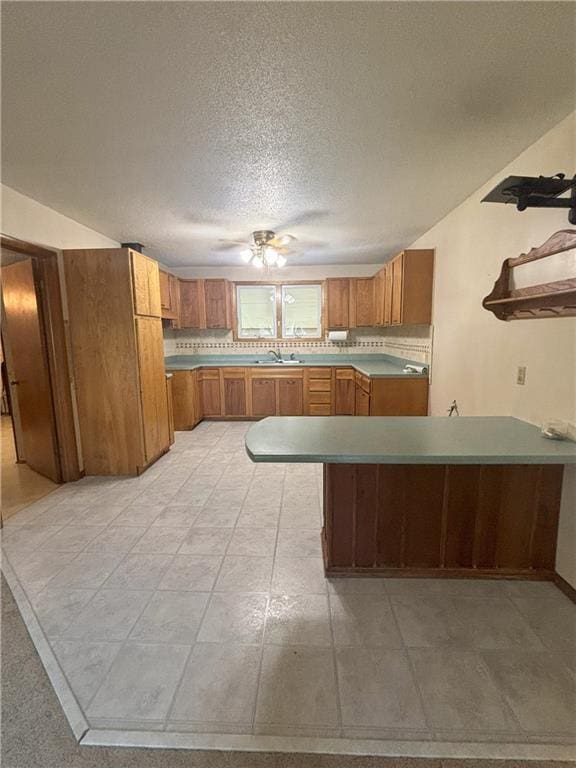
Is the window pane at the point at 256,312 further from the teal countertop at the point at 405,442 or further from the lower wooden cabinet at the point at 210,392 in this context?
the teal countertop at the point at 405,442

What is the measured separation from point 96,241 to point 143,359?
1.40 metres

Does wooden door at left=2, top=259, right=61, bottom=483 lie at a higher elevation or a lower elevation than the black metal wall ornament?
lower

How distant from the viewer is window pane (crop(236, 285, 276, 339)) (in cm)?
550

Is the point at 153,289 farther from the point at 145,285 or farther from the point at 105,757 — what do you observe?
the point at 105,757

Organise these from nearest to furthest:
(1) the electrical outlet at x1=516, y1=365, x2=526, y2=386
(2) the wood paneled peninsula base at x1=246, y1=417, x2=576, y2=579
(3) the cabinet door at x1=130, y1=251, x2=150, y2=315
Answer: (2) the wood paneled peninsula base at x1=246, y1=417, x2=576, y2=579 → (1) the electrical outlet at x1=516, y1=365, x2=526, y2=386 → (3) the cabinet door at x1=130, y1=251, x2=150, y2=315

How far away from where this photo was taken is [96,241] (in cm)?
347

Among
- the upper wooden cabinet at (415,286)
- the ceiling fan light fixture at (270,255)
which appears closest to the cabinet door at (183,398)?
the ceiling fan light fixture at (270,255)

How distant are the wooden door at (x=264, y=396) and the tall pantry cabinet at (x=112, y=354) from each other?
194cm

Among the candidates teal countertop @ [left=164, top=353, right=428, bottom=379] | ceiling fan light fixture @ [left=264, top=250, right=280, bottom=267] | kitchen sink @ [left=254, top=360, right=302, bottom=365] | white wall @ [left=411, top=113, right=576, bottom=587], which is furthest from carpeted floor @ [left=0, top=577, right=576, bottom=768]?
kitchen sink @ [left=254, top=360, right=302, bottom=365]

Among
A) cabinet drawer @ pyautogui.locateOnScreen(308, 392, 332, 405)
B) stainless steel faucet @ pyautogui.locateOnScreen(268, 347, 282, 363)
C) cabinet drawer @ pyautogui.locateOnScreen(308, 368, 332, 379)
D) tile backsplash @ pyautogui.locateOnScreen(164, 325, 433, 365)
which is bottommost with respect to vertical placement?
cabinet drawer @ pyautogui.locateOnScreen(308, 392, 332, 405)

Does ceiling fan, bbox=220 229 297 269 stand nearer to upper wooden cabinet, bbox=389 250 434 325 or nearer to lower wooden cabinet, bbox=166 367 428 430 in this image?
upper wooden cabinet, bbox=389 250 434 325

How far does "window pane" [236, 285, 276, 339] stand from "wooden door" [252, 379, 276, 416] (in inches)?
35.1

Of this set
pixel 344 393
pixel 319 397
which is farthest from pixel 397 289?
pixel 319 397

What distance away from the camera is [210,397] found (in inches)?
203
